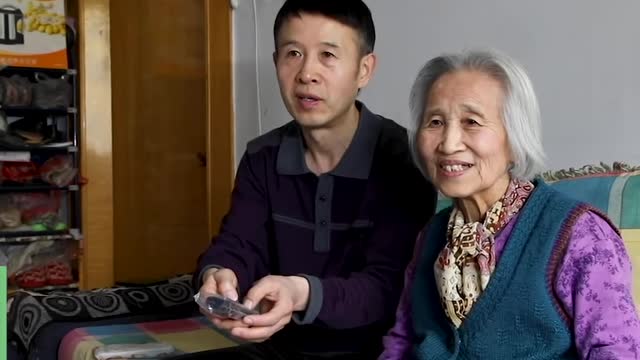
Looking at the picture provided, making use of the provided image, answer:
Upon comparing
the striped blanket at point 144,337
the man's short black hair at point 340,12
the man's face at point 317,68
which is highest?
the man's short black hair at point 340,12

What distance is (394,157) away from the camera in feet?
4.62

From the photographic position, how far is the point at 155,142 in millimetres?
3740

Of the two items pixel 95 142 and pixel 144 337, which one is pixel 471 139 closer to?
pixel 144 337

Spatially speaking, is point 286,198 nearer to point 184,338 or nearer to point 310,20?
point 310,20

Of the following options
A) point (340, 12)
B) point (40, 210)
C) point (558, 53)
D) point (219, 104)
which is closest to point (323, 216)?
point (340, 12)

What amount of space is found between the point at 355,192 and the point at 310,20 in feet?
1.10

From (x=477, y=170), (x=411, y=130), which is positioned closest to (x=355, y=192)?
(x=411, y=130)

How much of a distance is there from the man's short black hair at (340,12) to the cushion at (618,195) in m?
0.46

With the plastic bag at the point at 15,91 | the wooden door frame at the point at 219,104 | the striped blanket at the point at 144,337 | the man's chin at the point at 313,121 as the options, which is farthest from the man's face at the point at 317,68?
the plastic bag at the point at 15,91

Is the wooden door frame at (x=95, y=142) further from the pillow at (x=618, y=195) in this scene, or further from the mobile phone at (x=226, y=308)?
the pillow at (x=618, y=195)

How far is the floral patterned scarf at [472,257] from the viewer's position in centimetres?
103

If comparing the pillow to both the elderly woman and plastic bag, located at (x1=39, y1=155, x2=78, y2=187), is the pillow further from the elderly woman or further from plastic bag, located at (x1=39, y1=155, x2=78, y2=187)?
plastic bag, located at (x1=39, y1=155, x2=78, y2=187)

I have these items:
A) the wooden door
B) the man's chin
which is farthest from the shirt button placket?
the wooden door

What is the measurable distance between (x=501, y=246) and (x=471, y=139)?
0.16 metres
